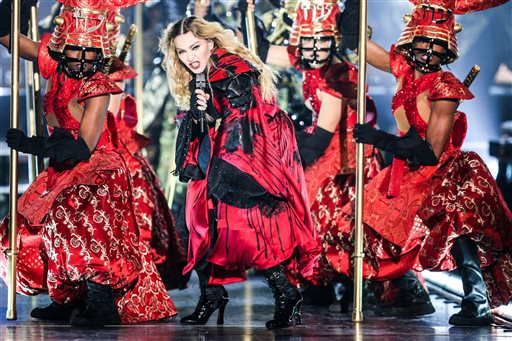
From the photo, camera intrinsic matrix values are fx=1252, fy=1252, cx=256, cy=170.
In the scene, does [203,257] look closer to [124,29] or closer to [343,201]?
[343,201]

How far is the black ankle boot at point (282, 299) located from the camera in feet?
20.8

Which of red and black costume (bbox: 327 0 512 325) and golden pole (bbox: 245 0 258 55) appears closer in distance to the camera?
red and black costume (bbox: 327 0 512 325)

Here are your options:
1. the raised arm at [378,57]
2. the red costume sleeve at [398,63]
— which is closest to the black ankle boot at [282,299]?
the red costume sleeve at [398,63]

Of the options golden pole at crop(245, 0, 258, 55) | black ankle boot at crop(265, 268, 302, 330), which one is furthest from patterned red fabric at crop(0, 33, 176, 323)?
golden pole at crop(245, 0, 258, 55)

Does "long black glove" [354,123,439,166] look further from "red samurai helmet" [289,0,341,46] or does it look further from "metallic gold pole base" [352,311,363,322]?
"red samurai helmet" [289,0,341,46]

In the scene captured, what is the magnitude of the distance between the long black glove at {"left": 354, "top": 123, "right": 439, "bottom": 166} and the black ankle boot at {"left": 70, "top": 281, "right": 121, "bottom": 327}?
154 cm

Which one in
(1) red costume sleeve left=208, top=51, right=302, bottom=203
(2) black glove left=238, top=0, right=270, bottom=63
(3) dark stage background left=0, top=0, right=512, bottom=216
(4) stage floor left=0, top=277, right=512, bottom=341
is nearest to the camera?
(4) stage floor left=0, top=277, right=512, bottom=341

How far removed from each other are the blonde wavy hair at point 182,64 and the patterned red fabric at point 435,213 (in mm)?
825

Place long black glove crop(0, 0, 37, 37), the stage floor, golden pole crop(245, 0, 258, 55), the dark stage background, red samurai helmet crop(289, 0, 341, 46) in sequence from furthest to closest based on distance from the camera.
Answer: the dark stage background
golden pole crop(245, 0, 258, 55)
red samurai helmet crop(289, 0, 341, 46)
long black glove crop(0, 0, 37, 37)
the stage floor

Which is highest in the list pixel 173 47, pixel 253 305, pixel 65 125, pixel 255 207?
pixel 173 47

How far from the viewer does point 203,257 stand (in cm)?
641

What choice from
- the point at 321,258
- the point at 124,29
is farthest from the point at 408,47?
the point at 124,29

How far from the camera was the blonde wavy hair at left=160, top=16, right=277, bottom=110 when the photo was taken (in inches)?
253

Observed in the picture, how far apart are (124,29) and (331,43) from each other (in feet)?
8.39
